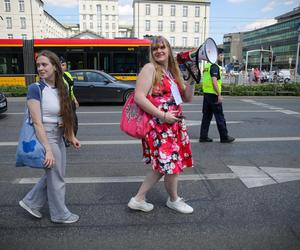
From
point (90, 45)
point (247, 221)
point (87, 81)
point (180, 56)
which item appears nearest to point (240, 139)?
point (247, 221)

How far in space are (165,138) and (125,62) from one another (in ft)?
44.1

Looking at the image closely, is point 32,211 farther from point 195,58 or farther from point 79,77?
point 79,77

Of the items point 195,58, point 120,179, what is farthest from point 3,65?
point 195,58

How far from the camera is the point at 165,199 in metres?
3.77

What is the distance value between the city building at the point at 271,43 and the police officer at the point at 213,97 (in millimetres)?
72901

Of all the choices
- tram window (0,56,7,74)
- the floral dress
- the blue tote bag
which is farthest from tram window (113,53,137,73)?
the blue tote bag

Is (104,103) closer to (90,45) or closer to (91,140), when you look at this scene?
(90,45)

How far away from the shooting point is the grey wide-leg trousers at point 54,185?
2.91 metres

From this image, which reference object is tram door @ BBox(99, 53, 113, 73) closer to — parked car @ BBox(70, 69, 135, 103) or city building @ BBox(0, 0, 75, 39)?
parked car @ BBox(70, 69, 135, 103)

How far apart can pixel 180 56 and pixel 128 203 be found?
167cm

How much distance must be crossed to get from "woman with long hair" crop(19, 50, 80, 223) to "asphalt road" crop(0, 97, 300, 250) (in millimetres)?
356

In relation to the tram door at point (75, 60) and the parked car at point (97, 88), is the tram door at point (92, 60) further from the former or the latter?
the parked car at point (97, 88)

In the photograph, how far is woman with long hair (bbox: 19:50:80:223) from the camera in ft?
9.05

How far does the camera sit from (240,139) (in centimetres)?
695
